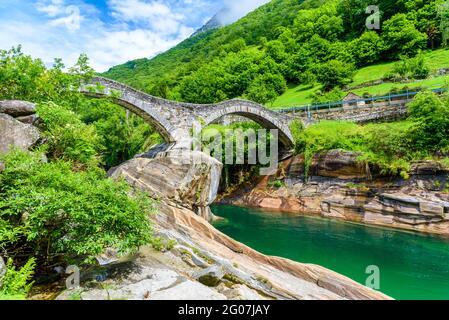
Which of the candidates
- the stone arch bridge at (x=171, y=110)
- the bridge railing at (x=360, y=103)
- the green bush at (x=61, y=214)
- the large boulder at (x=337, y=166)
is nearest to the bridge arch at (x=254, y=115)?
the stone arch bridge at (x=171, y=110)

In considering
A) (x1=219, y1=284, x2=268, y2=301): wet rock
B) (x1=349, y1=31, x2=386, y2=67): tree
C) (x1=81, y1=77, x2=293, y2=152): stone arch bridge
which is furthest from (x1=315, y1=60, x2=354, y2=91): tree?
(x1=219, y1=284, x2=268, y2=301): wet rock

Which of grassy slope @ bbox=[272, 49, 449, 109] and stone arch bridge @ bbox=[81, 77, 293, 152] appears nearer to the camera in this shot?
stone arch bridge @ bbox=[81, 77, 293, 152]

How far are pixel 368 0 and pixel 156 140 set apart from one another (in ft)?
163

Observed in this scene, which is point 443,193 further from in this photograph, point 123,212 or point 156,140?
point 156,140

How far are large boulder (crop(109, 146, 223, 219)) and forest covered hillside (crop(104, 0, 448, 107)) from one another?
2488cm

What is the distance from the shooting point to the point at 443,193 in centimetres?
1723

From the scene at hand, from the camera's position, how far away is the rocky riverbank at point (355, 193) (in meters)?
17.4

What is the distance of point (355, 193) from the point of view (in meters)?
20.7

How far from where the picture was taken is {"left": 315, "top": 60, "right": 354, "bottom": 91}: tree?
4103cm

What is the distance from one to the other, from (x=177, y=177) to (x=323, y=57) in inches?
1818

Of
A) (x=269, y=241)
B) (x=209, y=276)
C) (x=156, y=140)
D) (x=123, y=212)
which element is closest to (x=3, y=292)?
(x=123, y=212)

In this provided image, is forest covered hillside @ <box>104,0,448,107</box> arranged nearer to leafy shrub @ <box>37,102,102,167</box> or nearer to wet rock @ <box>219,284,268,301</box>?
leafy shrub @ <box>37,102,102,167</box>

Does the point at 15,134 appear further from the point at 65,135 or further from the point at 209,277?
the point at 209,277

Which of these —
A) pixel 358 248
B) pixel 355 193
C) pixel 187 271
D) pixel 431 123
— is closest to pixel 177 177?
pixel 187 271
